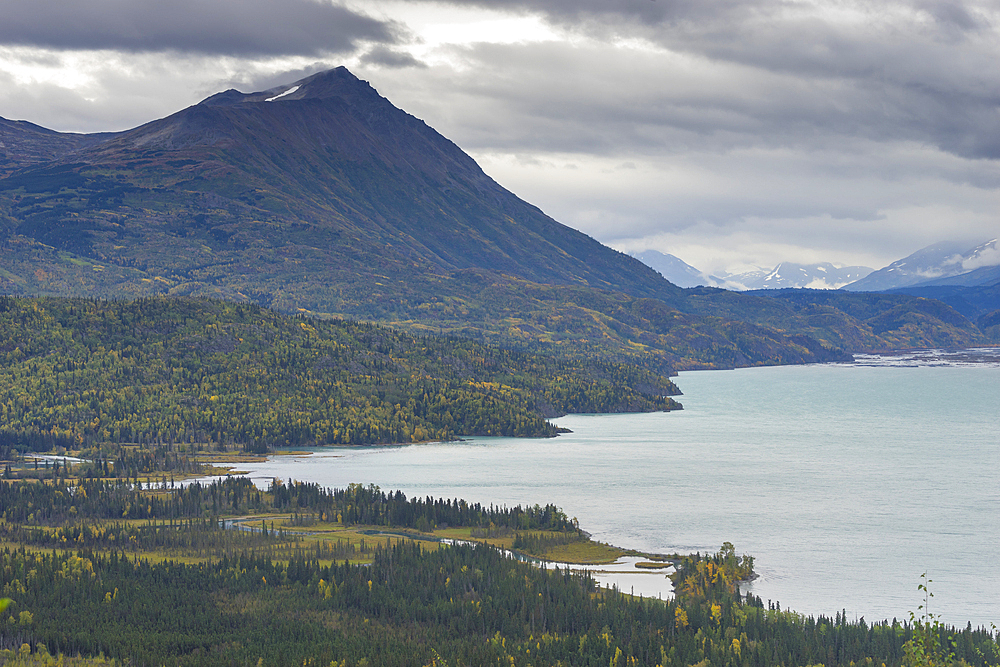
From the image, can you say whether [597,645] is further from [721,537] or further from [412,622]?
[721,537]

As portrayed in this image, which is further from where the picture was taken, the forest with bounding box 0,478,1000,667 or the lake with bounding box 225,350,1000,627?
the lake with bounding box 225,350,1000,627

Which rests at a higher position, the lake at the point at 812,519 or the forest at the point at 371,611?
the lake at the point at 812,519

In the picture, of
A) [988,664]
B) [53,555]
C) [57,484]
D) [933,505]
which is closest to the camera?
[988,664]

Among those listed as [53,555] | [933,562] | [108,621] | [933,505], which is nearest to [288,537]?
[53,555]

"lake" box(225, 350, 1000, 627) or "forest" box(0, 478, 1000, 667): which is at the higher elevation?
"lake" box(225, 350, 1000, 627)

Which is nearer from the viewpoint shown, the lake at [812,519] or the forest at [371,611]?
the forest at [371,611]

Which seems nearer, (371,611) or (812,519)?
(371,611)

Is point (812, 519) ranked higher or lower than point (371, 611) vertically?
higher

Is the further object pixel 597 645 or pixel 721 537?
→ pixel 721 537
